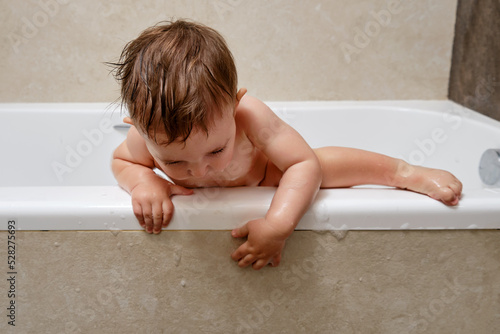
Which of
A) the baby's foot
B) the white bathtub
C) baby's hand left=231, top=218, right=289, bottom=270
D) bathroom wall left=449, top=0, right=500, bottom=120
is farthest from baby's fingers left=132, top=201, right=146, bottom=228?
bathroom wall left=449, top=0, right=500, bottom=120

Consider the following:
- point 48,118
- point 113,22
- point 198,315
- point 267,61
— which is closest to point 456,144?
point 267,61

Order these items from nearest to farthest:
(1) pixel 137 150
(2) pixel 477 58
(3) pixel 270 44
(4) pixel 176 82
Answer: (4) pixel 176 82 → (1) pixel 137 150 → (2) pixel 477 58 → (3) pixel 270 44

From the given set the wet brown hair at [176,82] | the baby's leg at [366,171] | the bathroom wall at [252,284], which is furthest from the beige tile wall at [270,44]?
the bathroom wall at [252,284]

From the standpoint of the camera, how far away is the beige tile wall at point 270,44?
125 cm

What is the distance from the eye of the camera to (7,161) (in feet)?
3.99

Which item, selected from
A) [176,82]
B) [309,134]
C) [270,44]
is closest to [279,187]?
[176,82]

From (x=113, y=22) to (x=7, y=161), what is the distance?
46cm

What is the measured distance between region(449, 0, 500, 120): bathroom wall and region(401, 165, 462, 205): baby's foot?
1.59ft

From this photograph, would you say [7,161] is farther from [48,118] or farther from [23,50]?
[23,50]

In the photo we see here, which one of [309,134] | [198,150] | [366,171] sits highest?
[198,150]

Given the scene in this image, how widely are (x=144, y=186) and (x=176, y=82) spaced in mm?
166

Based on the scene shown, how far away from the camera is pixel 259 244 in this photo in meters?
0.59

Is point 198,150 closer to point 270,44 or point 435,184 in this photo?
point 435,184

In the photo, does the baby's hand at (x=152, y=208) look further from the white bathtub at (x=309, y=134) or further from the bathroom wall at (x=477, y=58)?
the bathroom wall at (x=477, y=58)
